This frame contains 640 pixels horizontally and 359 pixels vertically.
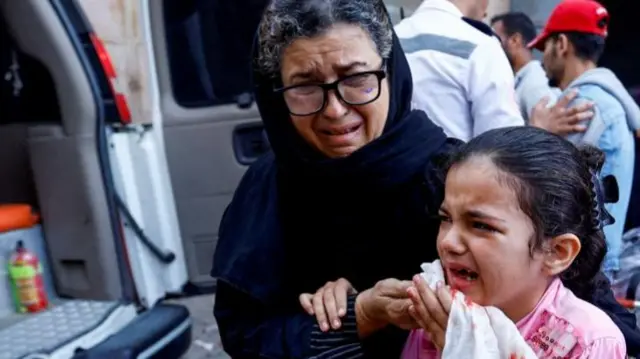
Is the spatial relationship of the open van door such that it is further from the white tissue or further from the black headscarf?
the white tissue

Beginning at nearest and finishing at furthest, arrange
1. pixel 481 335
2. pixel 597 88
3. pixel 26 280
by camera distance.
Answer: pixel 481 335
pixel 597 88
pixel 26 280

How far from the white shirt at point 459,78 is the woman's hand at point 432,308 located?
162 centimetres

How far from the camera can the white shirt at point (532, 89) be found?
Answer: 370cm

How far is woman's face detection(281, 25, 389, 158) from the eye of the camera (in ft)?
4.78

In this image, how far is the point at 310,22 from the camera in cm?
146

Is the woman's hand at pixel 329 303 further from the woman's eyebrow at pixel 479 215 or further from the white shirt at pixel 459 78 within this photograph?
the white shirt at pixel 459 78

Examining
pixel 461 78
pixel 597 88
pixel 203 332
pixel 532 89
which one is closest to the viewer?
pixel 461 78

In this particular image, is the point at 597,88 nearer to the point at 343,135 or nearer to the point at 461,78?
the point at 461,78

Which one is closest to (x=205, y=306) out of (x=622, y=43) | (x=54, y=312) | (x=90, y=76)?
(x=54, y=312)

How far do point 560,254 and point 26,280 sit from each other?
2.78 metres

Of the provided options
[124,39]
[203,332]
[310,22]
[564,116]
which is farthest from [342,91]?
[124,39]

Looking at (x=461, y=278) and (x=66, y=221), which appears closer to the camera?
(x=461, y=278)

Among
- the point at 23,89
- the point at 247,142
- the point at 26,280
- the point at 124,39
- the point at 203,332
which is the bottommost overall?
the point at 203,332

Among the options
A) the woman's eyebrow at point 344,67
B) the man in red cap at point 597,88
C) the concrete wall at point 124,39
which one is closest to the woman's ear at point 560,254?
the woman's eyebrow at point 344,67
